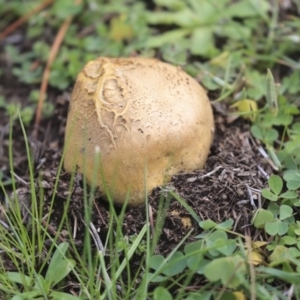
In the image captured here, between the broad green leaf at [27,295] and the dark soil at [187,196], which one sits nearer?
the broad green leaf at [27,295]

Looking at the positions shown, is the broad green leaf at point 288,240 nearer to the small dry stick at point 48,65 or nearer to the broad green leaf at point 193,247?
the broad green leaf at point 193,247

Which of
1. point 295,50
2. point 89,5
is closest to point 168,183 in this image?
point 295,50

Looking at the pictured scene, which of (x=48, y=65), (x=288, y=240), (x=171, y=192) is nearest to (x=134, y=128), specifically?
(x=171, y=192)

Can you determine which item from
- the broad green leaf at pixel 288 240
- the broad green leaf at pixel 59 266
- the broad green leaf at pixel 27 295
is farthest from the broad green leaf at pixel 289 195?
→ the broad green leaf at pixel 27 295

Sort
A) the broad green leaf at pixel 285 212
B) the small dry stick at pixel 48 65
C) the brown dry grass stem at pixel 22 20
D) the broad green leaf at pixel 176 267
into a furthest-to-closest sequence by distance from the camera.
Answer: the brown dry grass stem at pixel 22 20, the small dry stick at pixel 48 65, the broad green leaf at pixel 285 212, the broad green leaf at pixel 176 267

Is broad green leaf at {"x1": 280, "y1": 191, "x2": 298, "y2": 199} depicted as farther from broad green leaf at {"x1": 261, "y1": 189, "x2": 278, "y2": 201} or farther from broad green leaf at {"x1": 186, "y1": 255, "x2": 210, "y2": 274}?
broad green leaf at {"x1": 186, "y1": 255, "x2": 210, "y2": 274}

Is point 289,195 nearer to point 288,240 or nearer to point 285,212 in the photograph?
point 285,212
